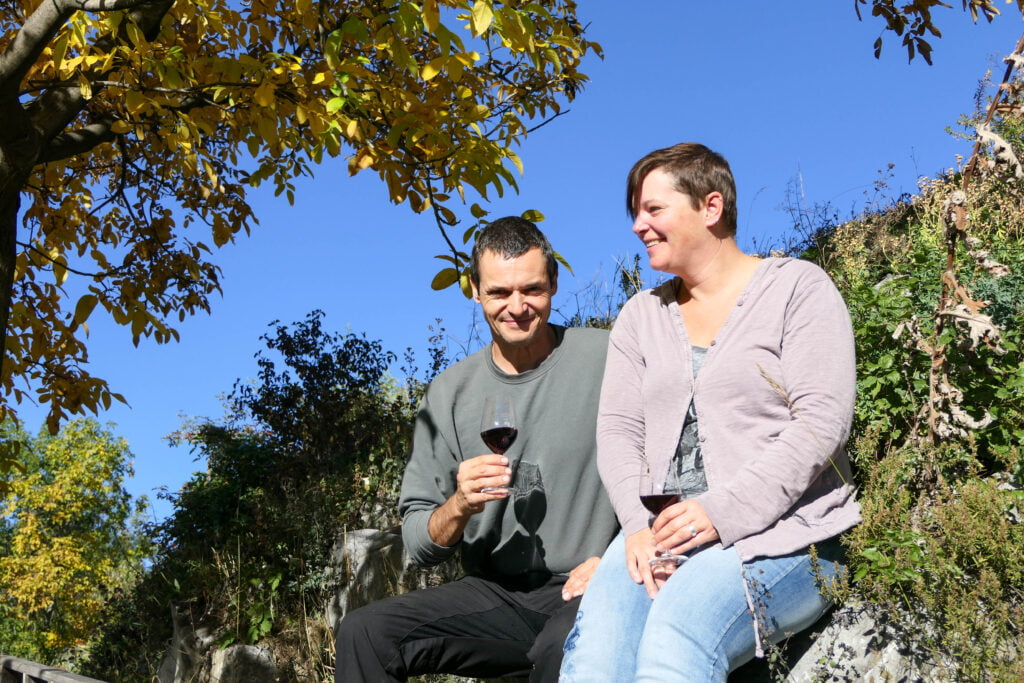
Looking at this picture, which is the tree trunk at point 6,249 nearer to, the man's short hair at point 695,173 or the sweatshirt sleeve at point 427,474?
the sweatshirt sleeve at point 427,474

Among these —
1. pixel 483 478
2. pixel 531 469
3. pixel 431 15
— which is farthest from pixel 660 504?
pixel 431 15

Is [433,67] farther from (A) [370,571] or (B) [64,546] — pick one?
(B) [64,546]

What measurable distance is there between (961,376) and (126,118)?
4148mm

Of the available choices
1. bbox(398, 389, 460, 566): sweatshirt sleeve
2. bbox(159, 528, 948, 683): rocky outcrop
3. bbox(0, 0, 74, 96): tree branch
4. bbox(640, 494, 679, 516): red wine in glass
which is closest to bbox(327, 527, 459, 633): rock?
bbox(159, 528, 948, 683): rocky outcrop

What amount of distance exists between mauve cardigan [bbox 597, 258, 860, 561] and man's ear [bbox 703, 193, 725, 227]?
214 millimetres

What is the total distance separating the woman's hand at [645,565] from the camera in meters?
2.43

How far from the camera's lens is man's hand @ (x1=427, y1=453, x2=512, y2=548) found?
2.60 m

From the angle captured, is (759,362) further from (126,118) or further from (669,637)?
(126,118)

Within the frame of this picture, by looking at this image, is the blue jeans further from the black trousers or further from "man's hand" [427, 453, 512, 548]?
"man's hand" [427, 453, 512, 548]

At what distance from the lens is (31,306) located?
5.59 meters

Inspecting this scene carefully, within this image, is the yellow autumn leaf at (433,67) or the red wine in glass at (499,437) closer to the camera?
the red wine in glass at (499,437)

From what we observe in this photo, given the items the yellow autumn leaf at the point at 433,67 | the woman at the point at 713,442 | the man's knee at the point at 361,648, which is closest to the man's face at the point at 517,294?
the woman at the point at 713,442

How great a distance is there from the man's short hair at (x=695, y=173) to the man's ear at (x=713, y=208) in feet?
0.04

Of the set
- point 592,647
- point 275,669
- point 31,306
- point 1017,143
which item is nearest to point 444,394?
point 592,647
